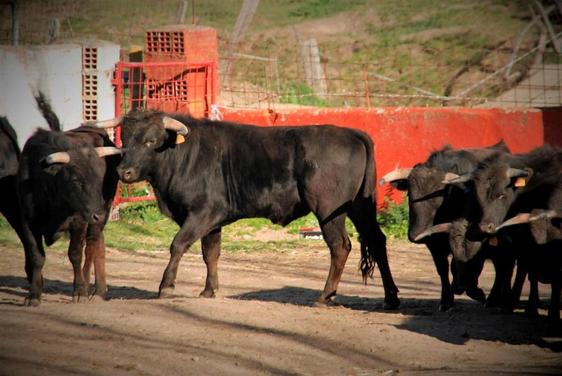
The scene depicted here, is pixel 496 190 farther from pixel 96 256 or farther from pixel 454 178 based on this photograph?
pixel 96 256

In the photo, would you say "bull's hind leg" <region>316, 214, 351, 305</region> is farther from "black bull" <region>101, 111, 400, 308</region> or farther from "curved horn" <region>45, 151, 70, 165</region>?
"curved horn" <region>45, 151, 70, 165</region>

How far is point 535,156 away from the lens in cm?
1262

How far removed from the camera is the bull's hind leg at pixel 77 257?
13.1 m

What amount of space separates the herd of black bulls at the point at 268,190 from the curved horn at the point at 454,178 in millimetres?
25

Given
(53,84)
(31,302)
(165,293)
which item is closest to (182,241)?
(165,293)

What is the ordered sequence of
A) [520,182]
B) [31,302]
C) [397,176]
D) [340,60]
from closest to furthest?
[520,182], [31,302], [397,176], [340,60]

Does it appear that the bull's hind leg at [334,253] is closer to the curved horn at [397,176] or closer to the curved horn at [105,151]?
the curved horn at [397,176]

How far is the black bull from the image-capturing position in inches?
526

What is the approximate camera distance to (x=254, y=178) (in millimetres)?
13781

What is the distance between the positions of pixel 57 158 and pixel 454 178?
447 cm

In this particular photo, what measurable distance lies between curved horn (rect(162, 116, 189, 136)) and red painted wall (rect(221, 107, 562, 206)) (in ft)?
22.3

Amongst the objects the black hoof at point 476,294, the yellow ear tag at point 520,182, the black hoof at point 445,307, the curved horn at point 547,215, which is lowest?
the black hoof at point 445,307

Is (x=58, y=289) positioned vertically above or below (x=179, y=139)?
below

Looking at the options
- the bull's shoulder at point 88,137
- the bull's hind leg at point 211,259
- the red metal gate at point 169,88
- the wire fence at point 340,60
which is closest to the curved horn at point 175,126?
the bull's shoulder at point 88,137
